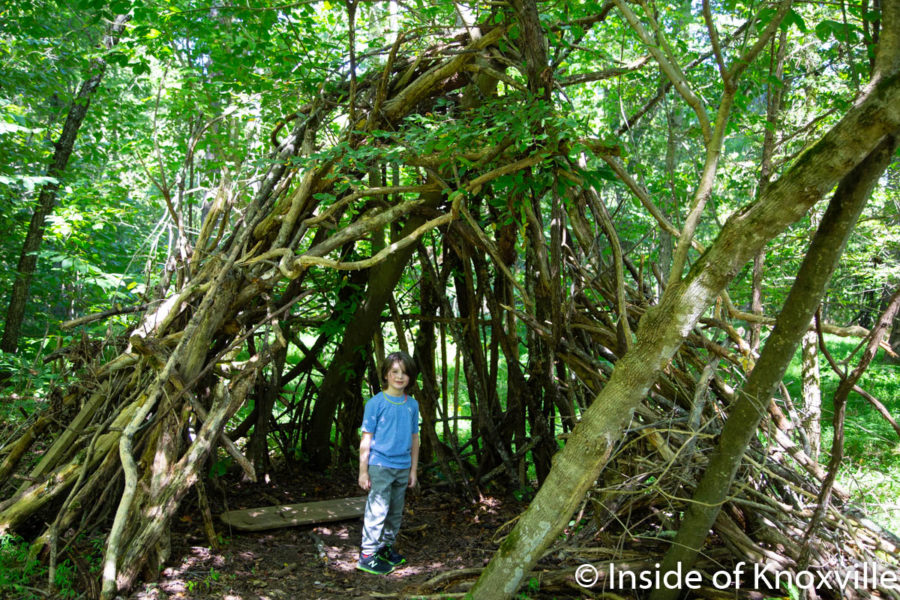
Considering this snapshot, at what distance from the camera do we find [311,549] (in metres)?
3.94

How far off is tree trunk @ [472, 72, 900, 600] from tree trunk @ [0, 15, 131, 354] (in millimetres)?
6155

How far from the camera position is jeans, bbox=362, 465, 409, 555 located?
3.60m

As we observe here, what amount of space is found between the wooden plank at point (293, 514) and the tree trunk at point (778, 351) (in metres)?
2.33

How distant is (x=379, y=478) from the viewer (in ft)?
11.9

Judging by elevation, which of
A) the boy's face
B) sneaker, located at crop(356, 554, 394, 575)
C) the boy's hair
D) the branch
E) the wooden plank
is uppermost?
the branch

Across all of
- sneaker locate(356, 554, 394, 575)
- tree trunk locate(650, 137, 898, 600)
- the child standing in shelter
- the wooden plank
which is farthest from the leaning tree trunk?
tree trunk locate(650, 137, 898, 600)

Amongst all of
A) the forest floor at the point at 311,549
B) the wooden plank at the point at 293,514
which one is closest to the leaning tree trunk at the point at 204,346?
the forest floor at the point at 311,549

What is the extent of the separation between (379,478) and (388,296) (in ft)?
5.97

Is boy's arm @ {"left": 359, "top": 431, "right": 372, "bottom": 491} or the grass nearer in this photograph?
boy's arm @ {"left": 359, "top": 431, "right": 372, "bottom": 491}

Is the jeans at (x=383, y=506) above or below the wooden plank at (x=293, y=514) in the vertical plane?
above

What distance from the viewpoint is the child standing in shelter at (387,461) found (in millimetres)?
3605

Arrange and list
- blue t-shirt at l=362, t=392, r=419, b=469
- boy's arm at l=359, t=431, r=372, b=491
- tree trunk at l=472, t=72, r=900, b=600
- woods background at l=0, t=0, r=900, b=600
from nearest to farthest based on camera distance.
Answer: tree trunk at l=472, t=72, r=900, b=600 → woods background at l=0, t=0, r=900, b=600 → boy's arm at l=359, t=431, r=372, b=491 → blue t-shirt at l=362, t=392, r=419, b=469

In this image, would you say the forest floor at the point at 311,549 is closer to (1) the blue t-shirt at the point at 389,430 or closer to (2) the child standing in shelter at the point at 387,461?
(2) the child standing in shelter at the point at 387,461

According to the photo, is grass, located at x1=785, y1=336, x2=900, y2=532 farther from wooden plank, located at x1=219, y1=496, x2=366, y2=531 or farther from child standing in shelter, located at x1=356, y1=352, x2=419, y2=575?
wooden plank, located at x1=219, y1=496, x2=366, y2=531
